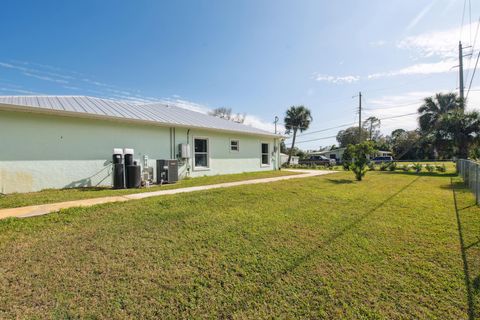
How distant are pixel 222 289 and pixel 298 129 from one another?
104ft

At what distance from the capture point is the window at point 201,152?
11.4 m

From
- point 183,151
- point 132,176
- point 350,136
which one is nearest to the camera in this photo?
point 132,176

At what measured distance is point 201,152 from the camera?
458 inches

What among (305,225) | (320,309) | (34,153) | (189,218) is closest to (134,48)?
(34,153)

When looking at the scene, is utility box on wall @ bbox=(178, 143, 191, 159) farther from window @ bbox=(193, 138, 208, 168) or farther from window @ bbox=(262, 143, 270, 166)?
window @ bbox=(262, 143, 270, 166)

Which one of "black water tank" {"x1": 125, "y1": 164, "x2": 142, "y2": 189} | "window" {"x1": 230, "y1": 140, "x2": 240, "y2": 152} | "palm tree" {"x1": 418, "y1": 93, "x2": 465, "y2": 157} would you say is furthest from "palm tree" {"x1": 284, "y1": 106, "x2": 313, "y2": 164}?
"black water tank" {"x1": 125, "y1": 164, "x2": 142, "y2": 189}

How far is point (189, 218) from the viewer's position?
4426 millimetres

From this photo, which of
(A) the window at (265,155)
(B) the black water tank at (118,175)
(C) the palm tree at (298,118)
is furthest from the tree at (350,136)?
(B) the black water tank at (118,175)

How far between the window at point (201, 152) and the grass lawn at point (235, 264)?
6.49 metres

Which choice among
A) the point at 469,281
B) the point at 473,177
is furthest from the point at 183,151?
the point at 473,177

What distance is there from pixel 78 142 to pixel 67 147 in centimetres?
37

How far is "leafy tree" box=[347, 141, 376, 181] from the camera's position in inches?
423

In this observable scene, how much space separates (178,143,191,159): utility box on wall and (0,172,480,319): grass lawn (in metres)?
5.51

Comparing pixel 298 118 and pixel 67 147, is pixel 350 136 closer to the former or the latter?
pixel 298 118
